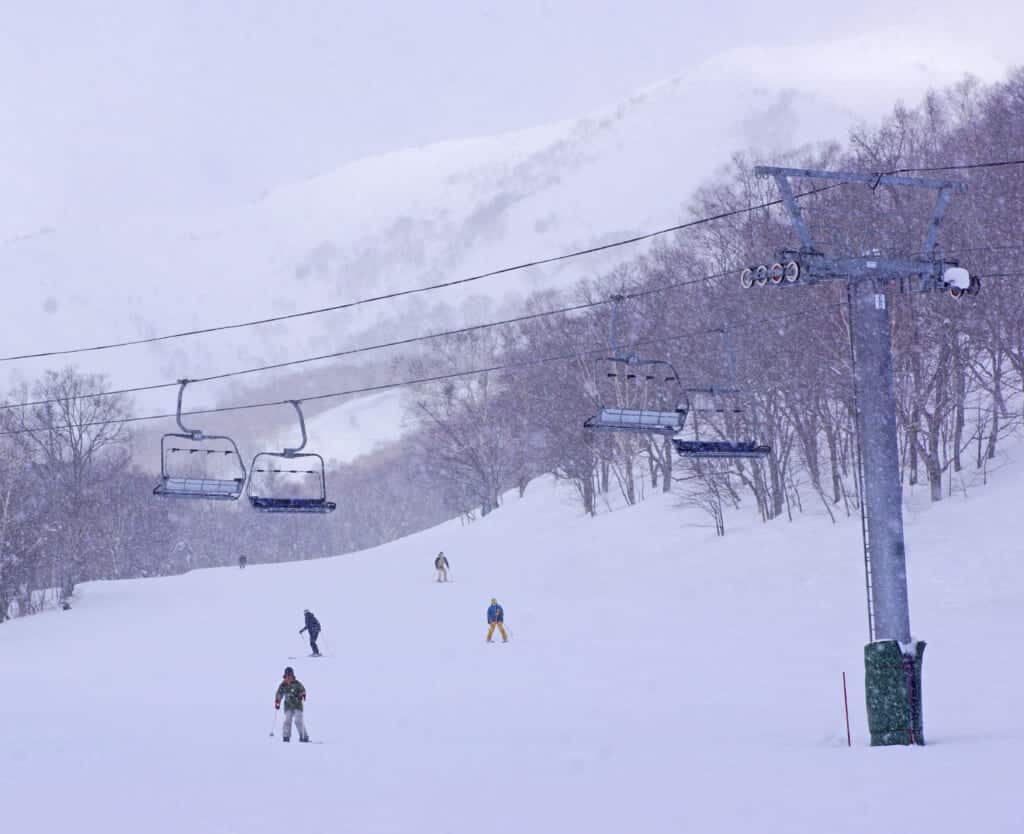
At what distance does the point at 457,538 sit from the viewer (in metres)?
69.1

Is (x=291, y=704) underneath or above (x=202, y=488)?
underneath

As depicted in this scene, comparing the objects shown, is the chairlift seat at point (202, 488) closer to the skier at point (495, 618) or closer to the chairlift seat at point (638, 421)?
the chairlift seat at point (638, 421)

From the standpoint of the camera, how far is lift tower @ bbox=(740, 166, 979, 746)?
687 inches

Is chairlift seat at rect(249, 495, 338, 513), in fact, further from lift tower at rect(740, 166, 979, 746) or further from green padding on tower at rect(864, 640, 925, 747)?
green padding on tower at rect(864, 640, 925, 747)

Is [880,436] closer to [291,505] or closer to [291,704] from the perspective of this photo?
[291,704]

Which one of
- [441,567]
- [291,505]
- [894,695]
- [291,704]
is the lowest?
[291,704]

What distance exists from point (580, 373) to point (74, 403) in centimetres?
2657

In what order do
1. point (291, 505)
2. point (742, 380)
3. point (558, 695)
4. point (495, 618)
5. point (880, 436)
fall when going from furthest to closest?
point (742, 380) < point (495, 618) < point (558, 695) < point (291, 505) < point (880, 436)

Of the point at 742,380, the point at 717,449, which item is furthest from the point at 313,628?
the point at 742,380

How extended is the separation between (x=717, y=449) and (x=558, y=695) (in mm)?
5658

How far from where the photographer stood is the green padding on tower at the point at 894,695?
685 inches

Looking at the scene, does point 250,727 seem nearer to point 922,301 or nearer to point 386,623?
point 386,623

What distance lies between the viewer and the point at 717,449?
995 inches

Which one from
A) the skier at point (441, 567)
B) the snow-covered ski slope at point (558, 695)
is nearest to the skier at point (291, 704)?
the snow-covered ski slope at point (558, 695)
